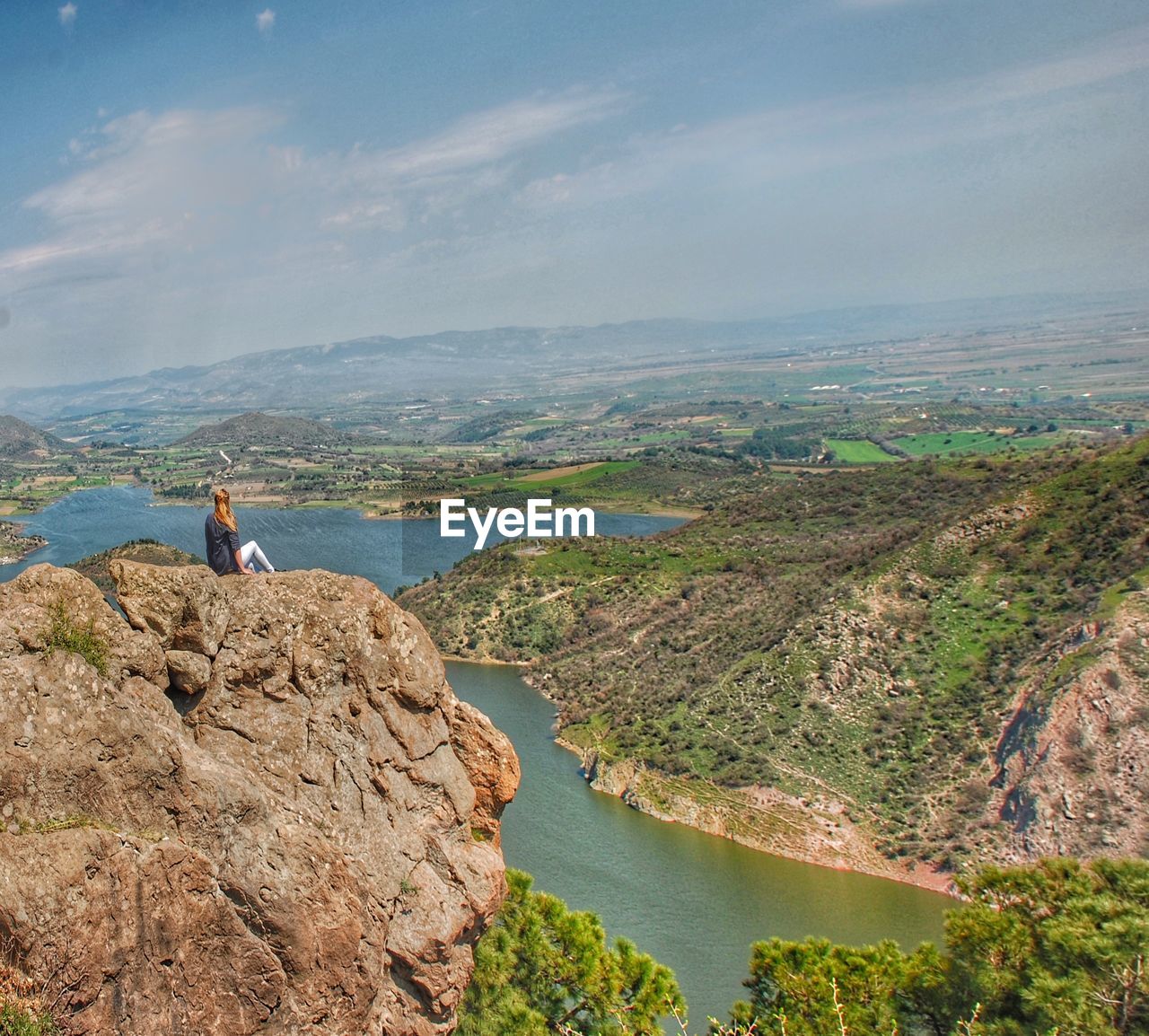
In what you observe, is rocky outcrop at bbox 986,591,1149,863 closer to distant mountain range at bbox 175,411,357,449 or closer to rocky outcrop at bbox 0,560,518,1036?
rocky outcrop at bbox 0,560,518,1036

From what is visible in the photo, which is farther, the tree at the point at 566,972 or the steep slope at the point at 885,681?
the steep slope at the point at 885,681

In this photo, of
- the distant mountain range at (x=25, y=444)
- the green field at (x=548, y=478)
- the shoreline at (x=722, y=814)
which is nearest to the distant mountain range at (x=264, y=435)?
the distant mountain range at (x=25, y=444)

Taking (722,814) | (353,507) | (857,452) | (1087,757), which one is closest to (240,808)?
(1087,757)

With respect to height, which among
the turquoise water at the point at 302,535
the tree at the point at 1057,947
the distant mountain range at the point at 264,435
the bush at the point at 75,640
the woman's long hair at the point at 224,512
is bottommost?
the turquoise water at the point at 302,535

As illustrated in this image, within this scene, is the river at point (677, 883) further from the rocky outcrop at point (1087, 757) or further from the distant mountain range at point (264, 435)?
the distant mountain range at point (264, 435)

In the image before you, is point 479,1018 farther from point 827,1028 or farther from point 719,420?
point 719,420

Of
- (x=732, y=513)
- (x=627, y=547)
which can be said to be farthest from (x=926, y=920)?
(x=732, y=513)
